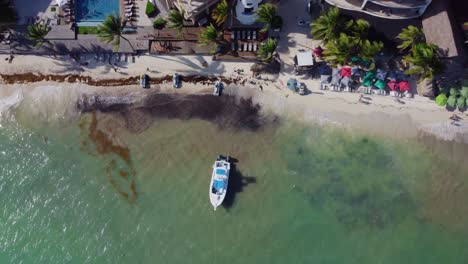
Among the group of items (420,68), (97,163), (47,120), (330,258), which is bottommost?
(330,258)

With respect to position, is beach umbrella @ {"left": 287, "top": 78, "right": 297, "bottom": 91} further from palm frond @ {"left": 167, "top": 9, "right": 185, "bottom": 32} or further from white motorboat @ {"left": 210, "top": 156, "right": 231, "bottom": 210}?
palm frond @ {"left": 167, "top": 9, "right": 185, "bottom": 32}

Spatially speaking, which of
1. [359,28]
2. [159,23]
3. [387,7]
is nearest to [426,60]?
[387,7]

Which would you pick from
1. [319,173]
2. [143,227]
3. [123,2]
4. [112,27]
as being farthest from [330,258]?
[123,2]

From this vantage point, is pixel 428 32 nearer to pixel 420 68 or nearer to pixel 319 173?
pixel 420 68

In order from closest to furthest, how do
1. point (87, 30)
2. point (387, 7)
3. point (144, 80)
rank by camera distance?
point (387, 7) < point (144, 80) < point (87, 30)

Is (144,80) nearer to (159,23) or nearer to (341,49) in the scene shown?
(159,23)

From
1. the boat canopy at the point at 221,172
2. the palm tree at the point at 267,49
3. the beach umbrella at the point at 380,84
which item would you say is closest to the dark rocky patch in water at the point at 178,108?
the boat canopy at the point at 221,172
